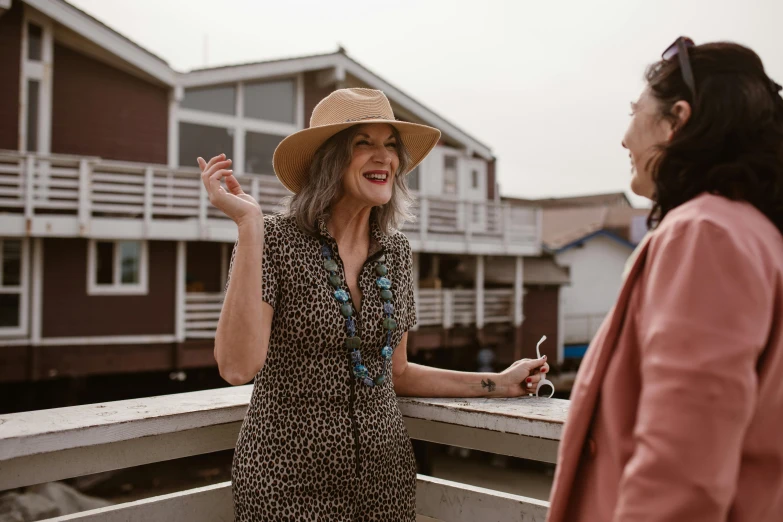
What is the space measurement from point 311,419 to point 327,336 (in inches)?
9.4

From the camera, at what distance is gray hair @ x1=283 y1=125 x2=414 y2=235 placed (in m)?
2.08

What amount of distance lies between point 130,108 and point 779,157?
14.3 meters

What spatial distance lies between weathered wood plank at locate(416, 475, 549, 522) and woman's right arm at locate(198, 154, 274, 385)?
0.86 m

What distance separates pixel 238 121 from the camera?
603 inches

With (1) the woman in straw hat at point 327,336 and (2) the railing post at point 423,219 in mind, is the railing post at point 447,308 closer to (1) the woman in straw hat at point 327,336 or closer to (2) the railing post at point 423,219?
(2) the railing post at point 423,219

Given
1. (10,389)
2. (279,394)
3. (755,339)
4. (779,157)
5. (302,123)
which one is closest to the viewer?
(755,339)

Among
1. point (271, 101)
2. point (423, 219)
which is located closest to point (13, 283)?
point (271, 101)

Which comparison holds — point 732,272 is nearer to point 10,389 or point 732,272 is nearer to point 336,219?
point 336,219

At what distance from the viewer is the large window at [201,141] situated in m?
14.7

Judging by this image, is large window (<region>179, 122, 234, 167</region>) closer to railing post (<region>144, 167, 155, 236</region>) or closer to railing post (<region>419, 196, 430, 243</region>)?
railing post (<region>144, 167, 155, 236</region>)

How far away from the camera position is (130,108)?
13.7 metres

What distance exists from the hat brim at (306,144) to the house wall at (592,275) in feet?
86.2

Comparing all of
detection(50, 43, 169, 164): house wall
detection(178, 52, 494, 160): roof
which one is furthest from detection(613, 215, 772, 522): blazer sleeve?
detection(178, 52, 494, 160): roof

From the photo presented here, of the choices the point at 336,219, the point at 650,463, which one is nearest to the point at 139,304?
the point at 336,219
